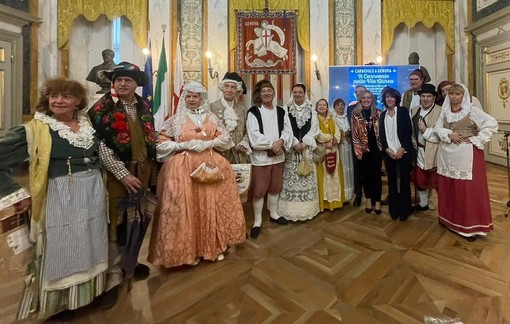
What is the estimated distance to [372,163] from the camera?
3.25 meters

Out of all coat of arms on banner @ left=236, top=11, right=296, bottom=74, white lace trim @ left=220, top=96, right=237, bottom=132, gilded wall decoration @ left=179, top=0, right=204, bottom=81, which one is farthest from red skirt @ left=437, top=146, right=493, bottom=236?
gilded wall decoration @ left=179, top=0, right=204, bottom=81

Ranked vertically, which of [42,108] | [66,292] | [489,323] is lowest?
[489,323]

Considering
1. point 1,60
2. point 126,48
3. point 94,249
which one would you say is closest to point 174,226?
point 94,249

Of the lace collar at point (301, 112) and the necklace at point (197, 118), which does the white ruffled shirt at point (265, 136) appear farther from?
the necklace at point (197, 118)

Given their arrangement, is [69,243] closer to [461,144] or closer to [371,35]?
[461,144]

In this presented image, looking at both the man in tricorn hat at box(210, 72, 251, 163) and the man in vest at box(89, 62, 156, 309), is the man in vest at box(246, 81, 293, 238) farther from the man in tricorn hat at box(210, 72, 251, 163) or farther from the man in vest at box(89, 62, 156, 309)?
the man in vest at box(89, 62, 156, 309)

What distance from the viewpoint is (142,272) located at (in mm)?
2055

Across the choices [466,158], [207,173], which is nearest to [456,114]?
[466,158]

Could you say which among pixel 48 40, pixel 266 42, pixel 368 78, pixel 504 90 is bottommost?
pixel 504 90

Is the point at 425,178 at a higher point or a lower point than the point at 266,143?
lower

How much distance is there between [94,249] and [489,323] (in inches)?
85.0

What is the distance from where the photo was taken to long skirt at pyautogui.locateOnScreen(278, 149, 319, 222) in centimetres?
305

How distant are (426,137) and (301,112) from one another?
126cm

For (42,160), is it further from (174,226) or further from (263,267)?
(263,267)
